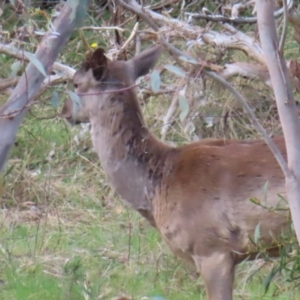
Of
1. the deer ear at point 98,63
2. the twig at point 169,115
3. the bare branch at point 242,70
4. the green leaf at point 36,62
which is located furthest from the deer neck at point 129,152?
the green leaf at point 36,62

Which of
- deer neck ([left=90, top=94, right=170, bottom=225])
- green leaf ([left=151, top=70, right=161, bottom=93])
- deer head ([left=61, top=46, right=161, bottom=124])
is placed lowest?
deer neck ([left=90, top=94, right=170, bottom=225])

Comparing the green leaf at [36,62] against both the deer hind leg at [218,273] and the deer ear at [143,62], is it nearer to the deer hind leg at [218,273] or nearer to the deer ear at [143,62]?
the deer hind leg at [218,273]

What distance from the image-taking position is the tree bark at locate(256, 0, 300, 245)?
7.15 ft

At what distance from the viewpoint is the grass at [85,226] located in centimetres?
502

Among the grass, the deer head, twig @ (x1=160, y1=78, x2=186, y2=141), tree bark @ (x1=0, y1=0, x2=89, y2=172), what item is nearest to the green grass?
the grass

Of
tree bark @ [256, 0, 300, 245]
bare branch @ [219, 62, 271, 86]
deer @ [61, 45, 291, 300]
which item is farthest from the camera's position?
bare branch @ [219, 62, 271, 86]

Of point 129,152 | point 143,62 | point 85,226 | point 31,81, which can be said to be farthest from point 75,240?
point 31,81

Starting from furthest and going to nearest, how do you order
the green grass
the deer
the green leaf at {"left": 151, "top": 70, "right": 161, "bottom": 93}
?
the green grass, the deer, the green leaf at {"left": 151, "top": 70, "right": 161, "bottom": 93}

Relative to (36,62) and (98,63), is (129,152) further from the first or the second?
(36,62)

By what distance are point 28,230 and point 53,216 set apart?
337 mm

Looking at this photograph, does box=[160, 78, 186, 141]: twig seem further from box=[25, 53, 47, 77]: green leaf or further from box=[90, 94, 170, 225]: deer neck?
box=[25, 53, 47, 77]: green leaf

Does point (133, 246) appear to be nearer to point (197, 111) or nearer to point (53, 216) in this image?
point (53, 216)

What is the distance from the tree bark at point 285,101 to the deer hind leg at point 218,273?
2173mm

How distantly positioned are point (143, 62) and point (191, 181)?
97cm
